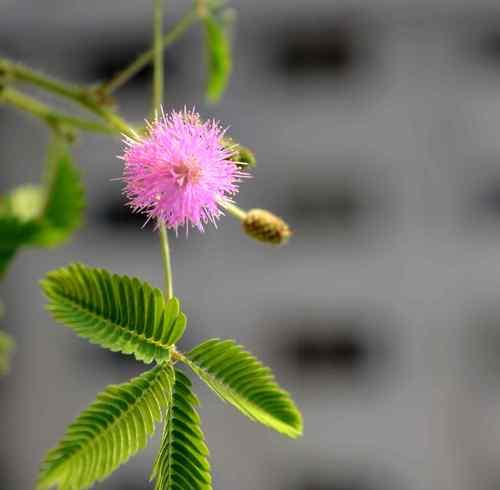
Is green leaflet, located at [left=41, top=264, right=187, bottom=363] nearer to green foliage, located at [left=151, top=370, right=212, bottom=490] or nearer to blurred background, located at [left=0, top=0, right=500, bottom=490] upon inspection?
green foliage, located at [left=151, top=370, right=212, bottom=490]

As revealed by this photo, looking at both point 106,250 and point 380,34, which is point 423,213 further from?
point 106,250

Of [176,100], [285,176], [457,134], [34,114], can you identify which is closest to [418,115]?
[457,134]

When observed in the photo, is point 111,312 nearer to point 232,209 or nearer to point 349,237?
point 232,209

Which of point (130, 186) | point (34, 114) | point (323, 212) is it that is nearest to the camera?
→ point (130, 186)

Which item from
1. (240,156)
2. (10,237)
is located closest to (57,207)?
(10,237)

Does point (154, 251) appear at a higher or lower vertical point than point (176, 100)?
lower
